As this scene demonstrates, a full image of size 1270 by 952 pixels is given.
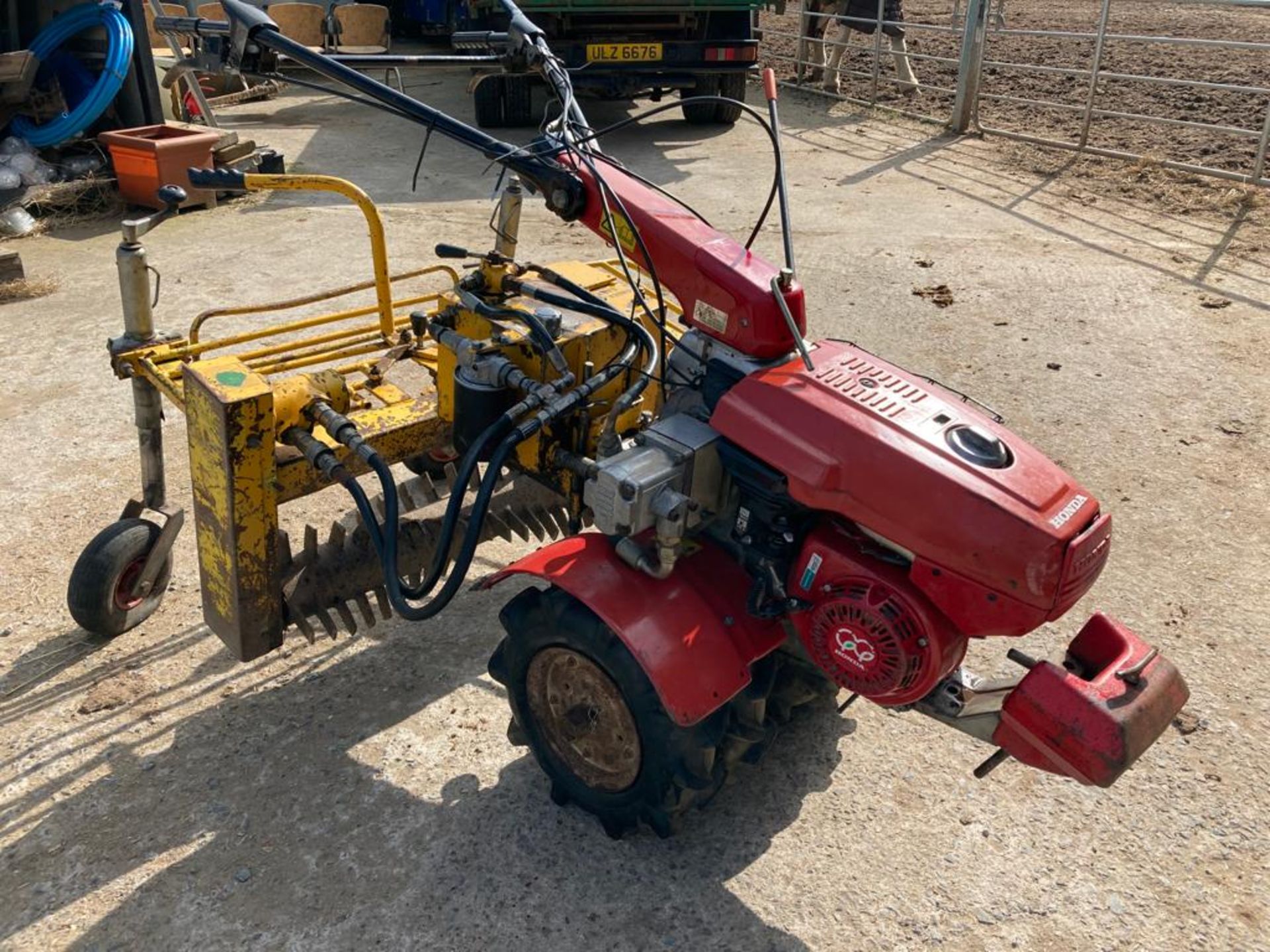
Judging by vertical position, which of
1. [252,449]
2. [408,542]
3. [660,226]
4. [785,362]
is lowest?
[408,542]

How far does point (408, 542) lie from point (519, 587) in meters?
0.59

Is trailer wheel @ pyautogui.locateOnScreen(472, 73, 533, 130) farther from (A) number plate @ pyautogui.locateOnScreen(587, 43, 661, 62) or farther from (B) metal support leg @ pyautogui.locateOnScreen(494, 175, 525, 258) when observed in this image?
(B) metal support leg @ pyautogui.locateOnScreen(494, 175, 525, 258)

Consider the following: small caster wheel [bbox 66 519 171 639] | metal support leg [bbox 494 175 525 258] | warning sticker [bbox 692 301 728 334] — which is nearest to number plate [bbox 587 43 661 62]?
metal support leg [bbox 494 175 525 258]

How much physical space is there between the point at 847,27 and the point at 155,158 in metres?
8.35

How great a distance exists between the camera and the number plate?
29.8 feet

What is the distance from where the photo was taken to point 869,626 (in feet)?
6.82

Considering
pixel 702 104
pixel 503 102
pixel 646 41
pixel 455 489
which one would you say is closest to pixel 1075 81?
pixel 702 104

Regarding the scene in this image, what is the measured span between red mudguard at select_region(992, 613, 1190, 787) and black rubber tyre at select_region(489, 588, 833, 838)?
1.87ft

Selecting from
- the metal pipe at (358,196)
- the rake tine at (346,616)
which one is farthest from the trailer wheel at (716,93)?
the rake tine at (346,616)

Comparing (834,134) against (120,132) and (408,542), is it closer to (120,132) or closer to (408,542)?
(120,132)

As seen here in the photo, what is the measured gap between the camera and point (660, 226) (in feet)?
8.16

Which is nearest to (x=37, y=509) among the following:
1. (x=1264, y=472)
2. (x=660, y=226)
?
(x=660, y=226)

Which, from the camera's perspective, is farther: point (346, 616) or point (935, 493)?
point (346, 616)

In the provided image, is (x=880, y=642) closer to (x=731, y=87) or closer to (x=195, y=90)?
(x=731, y=87)
